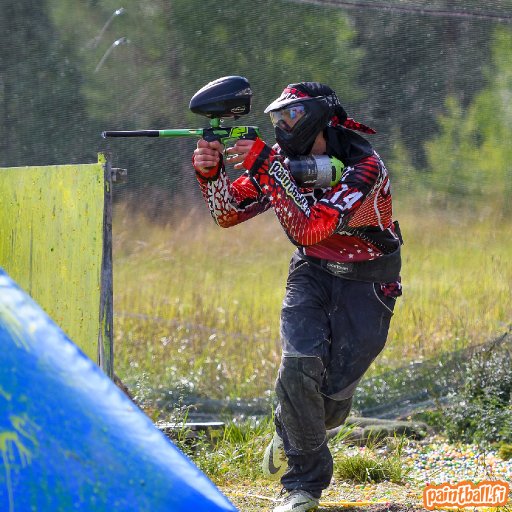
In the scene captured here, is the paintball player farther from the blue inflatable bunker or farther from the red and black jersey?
the blue inflatable bunker

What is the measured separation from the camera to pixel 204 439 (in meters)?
5.73

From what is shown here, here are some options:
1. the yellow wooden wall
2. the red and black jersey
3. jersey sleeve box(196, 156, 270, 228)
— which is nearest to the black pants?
the red and black jersey

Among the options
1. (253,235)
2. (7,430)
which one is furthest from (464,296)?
(7,430)

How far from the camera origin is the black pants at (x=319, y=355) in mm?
4172

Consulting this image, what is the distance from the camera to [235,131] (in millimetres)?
4227

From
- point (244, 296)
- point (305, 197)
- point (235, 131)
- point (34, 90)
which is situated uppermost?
point (235, 131)

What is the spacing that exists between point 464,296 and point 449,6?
1.80 meters

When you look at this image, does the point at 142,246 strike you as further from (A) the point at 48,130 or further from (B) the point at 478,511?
(B) the point at 478,511

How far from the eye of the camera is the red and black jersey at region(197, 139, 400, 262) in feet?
13.2

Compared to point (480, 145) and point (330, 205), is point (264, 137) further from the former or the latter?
point (330, 205)

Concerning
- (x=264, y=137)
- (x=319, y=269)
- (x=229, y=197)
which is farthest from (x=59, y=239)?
(x=264, y=137)

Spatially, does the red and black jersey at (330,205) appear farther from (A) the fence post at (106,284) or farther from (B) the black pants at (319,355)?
(A) the fence post at (106,284)

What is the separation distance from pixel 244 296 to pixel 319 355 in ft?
8.17

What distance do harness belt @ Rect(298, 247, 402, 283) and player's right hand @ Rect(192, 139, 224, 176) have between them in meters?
0.52
